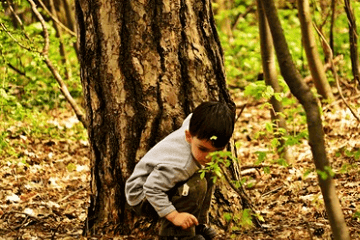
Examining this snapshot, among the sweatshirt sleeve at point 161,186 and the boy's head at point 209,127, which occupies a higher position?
the boy's head at point 209,127

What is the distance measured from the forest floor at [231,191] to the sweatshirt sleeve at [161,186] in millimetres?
437

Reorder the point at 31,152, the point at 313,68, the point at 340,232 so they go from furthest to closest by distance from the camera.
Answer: the point at 313,68 < the point at 31,152 < the point at 340,232

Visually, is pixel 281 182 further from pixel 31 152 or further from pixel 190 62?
Result: pixel 31 152

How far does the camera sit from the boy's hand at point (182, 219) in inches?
140

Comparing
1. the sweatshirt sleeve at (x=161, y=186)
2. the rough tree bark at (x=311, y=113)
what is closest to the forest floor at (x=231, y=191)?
the rough tree bark at (x=311, y=113)

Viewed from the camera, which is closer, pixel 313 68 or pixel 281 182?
pixel 281 182

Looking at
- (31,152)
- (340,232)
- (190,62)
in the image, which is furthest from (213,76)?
(31,152)

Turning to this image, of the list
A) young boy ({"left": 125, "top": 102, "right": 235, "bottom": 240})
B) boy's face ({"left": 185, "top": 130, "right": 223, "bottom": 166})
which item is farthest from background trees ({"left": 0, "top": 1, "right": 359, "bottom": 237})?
boy's face ({"left": 185, "top": 130, "right": 223, "bottom": 166})

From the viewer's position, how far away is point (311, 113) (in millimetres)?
2486

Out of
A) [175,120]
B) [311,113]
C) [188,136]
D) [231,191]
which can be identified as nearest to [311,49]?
[231,191]

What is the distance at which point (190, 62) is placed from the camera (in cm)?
393

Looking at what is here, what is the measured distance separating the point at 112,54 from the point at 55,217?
5.26 feet

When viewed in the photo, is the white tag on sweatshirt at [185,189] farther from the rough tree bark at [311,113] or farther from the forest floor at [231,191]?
the rough tree bark at [311,113]

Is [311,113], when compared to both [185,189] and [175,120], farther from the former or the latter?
[175,120]
